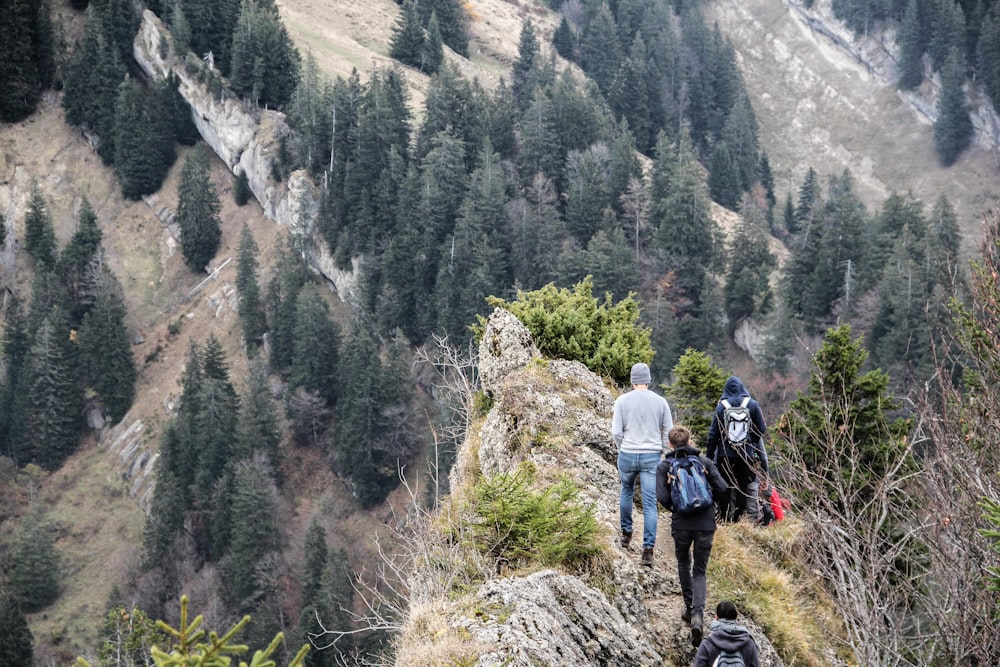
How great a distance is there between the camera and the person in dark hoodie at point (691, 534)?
870 cm

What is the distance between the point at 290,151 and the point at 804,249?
4707 cm

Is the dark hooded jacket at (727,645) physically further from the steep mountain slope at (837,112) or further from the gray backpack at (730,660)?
the steep mountain slope at (837,112)

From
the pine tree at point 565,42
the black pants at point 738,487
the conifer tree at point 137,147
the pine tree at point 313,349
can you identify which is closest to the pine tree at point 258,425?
the pine tree at point 313,349

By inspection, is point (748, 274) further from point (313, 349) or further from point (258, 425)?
point (258, 425)

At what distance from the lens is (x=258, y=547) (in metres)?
61.7

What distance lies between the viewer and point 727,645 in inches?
290

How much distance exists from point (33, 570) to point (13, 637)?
268 inches

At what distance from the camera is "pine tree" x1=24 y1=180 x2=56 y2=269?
3255 inches

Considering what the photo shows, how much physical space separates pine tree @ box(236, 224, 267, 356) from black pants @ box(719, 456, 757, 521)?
225ft

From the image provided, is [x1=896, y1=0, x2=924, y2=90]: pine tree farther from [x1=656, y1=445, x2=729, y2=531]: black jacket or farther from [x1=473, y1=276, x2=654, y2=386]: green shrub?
[x1=656, y1=445, x2=729, y2=531]: black jacket

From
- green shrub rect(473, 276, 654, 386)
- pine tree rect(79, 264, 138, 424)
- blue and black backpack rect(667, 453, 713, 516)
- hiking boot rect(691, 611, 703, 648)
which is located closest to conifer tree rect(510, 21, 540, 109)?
pine tree rect(79, 264, 138, 424)

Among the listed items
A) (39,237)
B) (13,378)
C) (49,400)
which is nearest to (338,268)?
(49,400)

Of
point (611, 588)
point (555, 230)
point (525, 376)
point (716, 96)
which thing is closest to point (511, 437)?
point (525, 376)

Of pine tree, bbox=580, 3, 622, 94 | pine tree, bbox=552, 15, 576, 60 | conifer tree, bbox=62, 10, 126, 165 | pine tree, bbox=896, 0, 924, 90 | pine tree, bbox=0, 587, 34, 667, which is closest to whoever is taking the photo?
pine tree, bbox=0, 587, 34, 667
